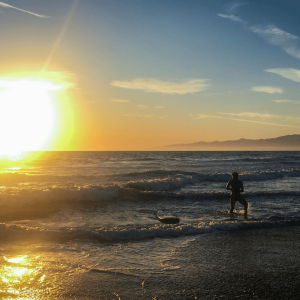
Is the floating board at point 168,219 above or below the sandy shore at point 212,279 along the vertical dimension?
below

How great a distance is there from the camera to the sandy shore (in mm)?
4742

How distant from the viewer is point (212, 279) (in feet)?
17.4

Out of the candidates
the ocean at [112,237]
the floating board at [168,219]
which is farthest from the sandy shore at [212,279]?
the floating board at [168,219]

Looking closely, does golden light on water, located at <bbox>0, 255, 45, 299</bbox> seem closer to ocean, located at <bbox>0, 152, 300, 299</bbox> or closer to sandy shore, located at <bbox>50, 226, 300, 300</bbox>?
ocean, located at <bbox>0, 152, 300, 299</bbox>

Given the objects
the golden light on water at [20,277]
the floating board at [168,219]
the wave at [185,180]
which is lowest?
the wave at [185,180]

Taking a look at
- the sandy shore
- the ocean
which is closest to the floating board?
the ocean

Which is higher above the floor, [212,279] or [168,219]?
[212,279]

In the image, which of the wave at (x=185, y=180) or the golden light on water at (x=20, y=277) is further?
the wave at (x=185, y=180)

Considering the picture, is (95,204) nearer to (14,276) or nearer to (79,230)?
(79,230)

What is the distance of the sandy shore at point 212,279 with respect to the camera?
4742mm

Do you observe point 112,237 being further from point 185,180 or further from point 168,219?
point 185,180

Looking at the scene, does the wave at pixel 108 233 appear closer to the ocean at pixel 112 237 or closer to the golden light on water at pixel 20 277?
the ocean at pixel 112 237

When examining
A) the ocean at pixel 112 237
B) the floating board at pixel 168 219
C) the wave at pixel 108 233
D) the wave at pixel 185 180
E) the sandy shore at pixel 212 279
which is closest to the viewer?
the sandy shore at pixel 212 279

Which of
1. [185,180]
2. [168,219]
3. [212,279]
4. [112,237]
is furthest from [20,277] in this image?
[185,180]
